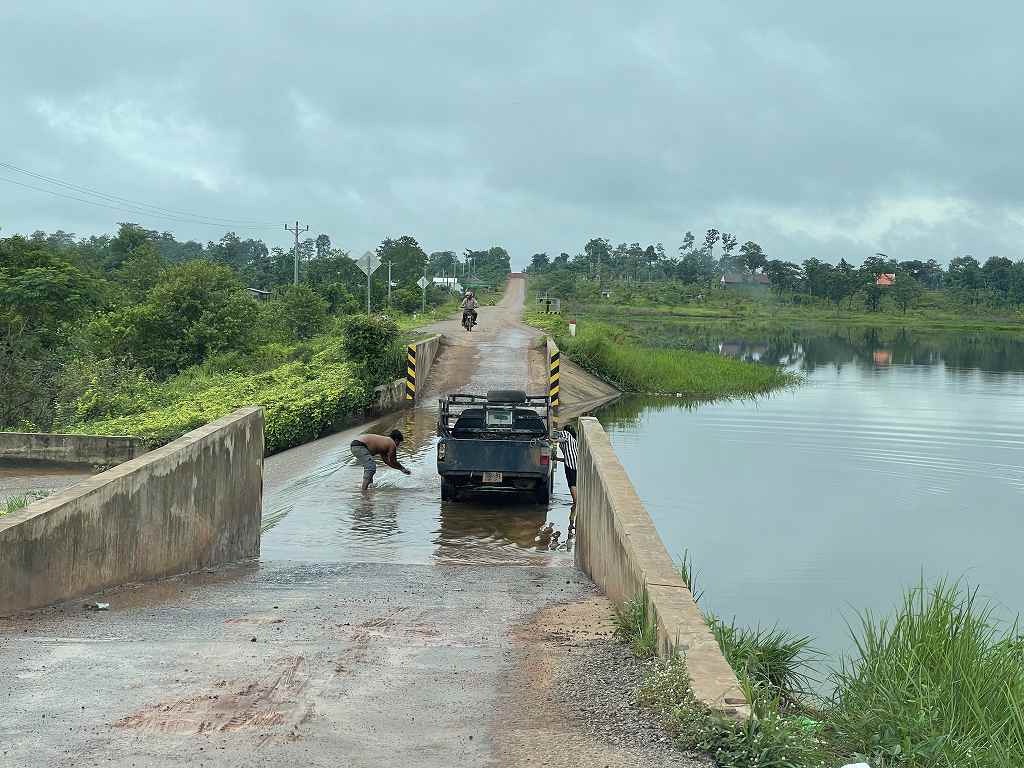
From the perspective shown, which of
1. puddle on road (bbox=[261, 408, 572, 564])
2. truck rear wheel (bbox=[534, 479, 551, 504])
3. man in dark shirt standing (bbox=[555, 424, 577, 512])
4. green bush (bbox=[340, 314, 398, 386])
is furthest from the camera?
green bush (bbox=[340, 314, 398, 386])

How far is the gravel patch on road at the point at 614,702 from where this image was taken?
478cm

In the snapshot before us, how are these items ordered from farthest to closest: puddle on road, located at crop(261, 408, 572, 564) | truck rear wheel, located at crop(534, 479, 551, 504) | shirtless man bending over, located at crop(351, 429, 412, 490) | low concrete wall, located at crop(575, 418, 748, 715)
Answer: shirtless man bending over, located at crop(351, 429, 412, 490)
truck rear wheel, located at crop(534, 479, 551, 504)
puddle on road, located at crop(261, 408, 572, 564)
low concrete wall, located at crop(575, 418, 748, 715)

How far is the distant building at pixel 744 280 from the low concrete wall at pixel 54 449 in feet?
431

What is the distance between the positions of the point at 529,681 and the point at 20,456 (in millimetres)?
17779

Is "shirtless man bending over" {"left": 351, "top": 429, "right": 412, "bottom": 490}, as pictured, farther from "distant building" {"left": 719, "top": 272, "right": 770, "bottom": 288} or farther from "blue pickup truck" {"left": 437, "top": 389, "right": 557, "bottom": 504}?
"distant building" {"left": 719, "top": 272, "right": 770, "bottom": 288}

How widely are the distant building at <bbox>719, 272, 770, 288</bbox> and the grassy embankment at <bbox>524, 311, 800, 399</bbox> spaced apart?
103828mm

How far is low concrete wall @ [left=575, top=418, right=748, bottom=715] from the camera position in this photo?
5250 millimetres

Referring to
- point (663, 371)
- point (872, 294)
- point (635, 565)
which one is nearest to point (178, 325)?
point (663, 371)

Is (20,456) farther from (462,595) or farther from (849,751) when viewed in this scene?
(849,751)

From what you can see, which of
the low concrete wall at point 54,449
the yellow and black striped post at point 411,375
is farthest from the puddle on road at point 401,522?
the yellow and black striped post at point 411,375

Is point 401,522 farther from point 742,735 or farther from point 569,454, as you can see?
point 742,735

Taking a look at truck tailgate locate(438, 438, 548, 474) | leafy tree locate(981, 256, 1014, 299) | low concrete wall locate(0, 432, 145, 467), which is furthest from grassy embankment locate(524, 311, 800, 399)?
leafy tree locate(981, 256, 1014, 299)

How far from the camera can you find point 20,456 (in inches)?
830

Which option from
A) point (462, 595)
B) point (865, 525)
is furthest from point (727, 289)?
point (462, 595)
